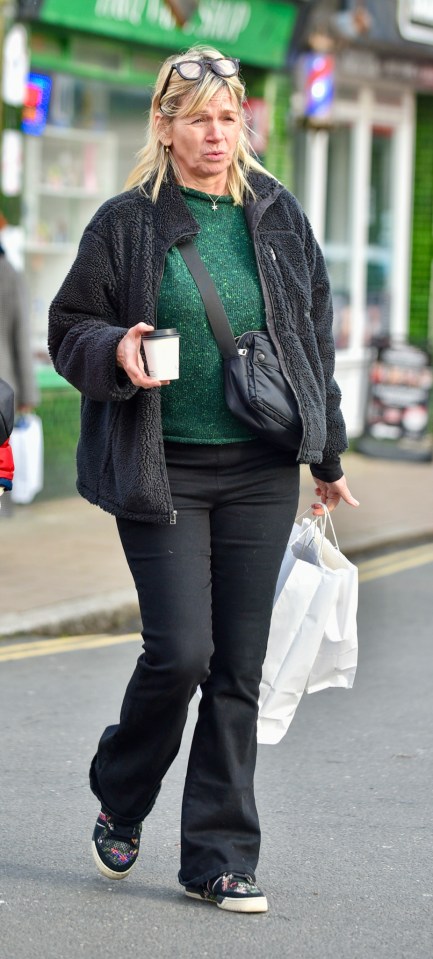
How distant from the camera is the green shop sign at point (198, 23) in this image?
10492mm

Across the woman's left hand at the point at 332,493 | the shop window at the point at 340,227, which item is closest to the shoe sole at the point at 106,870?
the woman's left hand at the point at 332,493

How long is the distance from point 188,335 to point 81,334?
0.25 meters

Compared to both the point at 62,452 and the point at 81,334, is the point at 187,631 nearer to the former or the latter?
the point at 81,334

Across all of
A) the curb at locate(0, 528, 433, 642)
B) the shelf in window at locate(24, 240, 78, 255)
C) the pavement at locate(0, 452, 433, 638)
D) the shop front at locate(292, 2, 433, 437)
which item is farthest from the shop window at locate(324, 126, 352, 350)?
the curb at locate(0, 528, 433, 642)

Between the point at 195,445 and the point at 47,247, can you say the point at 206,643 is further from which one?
the point at 47,247

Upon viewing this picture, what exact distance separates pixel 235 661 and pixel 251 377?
2.24ft

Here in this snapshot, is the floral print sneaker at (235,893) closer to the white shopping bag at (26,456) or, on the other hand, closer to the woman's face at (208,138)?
the woman's face at (208,138)

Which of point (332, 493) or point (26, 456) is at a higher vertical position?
point (332, 493)

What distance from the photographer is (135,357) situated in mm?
3348

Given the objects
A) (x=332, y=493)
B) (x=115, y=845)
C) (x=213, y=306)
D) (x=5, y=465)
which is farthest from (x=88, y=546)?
(x=213, y=306)

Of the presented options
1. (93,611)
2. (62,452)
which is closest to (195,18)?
(62,452)

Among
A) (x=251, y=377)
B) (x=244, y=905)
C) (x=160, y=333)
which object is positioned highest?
(x=160, y=333)

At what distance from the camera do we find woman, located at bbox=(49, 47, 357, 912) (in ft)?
11.7

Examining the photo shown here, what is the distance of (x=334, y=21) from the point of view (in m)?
13.0
